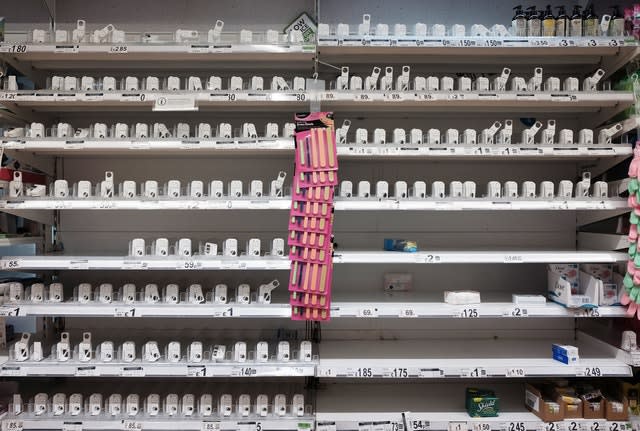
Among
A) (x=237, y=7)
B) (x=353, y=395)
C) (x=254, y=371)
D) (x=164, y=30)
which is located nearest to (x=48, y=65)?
(x=164, y=30)

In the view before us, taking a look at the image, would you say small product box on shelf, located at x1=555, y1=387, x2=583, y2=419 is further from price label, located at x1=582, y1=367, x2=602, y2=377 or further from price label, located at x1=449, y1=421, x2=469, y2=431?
price label, located at x1=449, y1=421, x2=469, y2=431

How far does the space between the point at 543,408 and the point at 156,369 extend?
85.7 inches

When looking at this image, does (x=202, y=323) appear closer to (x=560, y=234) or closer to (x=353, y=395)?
(x=353, y=395)

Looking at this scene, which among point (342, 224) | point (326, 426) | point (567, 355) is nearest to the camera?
point (326, 426)

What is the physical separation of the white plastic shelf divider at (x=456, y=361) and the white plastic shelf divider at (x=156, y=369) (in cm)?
21

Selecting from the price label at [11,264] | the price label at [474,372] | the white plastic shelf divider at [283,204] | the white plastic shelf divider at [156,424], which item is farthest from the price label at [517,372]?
the price label at [11,264]

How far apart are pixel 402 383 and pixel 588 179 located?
1775mm

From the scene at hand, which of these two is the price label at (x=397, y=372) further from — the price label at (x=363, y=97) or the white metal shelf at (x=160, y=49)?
the white metal shelf at (x=160, y=49)

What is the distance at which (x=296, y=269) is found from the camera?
269 centimetres

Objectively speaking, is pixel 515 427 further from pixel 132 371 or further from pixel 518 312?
pixel 132 371

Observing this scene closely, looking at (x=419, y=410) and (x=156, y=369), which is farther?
(x=419, y=410)

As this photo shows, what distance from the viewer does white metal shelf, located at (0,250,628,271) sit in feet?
8.87

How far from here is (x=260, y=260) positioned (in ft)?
8.93

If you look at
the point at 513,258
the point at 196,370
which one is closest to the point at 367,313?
the point at 513,258
